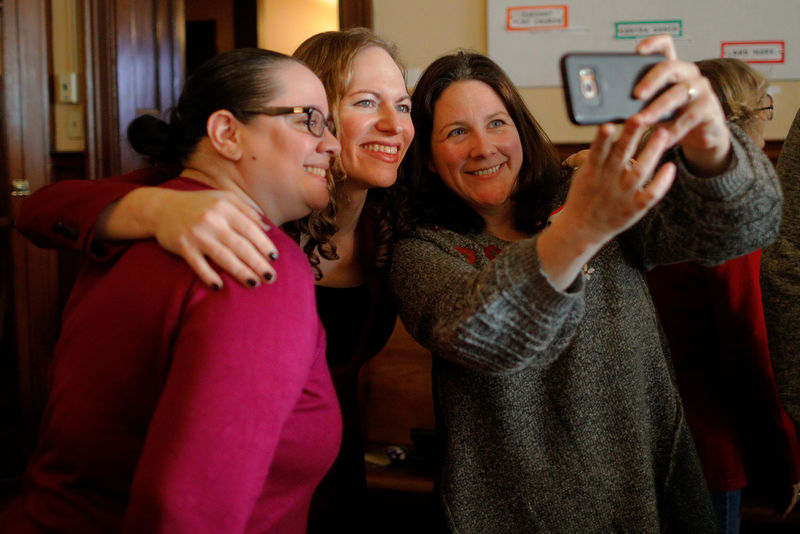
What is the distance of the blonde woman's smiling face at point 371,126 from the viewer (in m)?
1.33

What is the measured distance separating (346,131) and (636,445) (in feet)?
2.63

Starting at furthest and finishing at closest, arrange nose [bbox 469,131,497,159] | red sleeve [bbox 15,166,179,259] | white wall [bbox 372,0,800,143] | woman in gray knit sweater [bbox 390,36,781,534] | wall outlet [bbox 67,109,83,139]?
wall outlet [bbox 67,109,83,139] < white wall [bbox 372,0,800,143] < nose [bbox 469,131,497,159] < red sleeve [bbox 15,166,179,259] < woman in gray knit sweater [bbox 390,36,781,534]

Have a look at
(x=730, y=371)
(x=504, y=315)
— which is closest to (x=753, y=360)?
(x=730, y=371)

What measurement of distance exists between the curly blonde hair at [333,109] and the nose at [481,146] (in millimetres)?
254

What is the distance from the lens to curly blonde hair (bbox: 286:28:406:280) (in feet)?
4.42

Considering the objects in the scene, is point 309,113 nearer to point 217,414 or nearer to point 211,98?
point 211,98

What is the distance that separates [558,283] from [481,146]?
1.66 ft

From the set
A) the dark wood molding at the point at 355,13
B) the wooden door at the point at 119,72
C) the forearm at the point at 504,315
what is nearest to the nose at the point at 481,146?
the forearm at the point at 504,315

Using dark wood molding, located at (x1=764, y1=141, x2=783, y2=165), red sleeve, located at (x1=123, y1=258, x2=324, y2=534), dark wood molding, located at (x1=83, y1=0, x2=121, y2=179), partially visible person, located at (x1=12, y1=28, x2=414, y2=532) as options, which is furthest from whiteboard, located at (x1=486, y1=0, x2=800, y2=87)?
red sleeve, located at (x1=123, y1=258, x2=324, y2=534)

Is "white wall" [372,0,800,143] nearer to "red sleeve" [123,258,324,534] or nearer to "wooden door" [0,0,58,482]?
"wooden door" [0,0,58,482]

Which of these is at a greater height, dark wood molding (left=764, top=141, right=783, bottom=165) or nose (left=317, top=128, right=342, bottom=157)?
dark wood molding (left=764, top=141, right=783, bottom=165)

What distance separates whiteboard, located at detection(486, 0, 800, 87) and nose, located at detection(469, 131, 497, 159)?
5.37 ft

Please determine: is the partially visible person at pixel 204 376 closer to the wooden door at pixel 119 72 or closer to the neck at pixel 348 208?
the neck at pixel 348 208

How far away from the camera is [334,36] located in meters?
1.42
